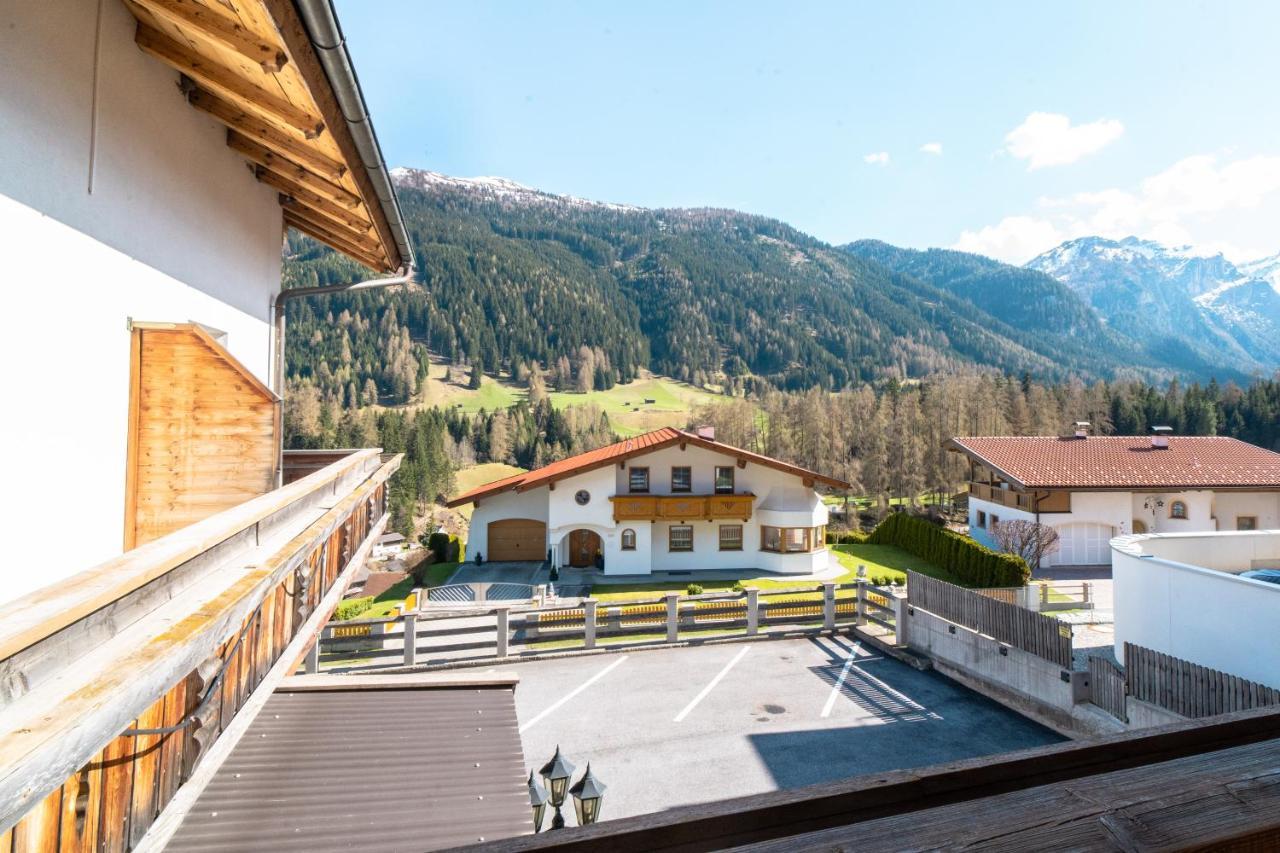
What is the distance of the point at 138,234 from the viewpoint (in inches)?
144

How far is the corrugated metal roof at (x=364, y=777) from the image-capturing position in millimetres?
3951

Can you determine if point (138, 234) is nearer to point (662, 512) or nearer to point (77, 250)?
point (77, 250)

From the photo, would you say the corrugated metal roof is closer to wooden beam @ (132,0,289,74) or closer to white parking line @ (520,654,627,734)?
wooden beam @ (132,0,289,74)

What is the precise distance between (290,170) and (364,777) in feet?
14.8

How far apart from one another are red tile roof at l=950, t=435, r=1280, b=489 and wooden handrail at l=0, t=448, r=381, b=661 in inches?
1269

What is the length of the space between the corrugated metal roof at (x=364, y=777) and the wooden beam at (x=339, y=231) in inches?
164

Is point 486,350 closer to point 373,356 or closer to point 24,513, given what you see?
point 373,356

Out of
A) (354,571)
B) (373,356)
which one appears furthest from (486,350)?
(354,571)

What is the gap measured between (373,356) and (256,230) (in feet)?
398

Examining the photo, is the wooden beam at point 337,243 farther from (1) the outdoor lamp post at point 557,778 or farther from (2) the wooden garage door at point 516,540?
(2) the wooden garage door at point 516,540

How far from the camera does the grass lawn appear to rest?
2455 centimetres

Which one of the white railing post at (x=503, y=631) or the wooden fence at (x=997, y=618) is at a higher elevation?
the wooden fence at (x=997, y=618)

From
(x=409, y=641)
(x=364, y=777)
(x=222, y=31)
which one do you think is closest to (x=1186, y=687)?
(x=364, y=777)

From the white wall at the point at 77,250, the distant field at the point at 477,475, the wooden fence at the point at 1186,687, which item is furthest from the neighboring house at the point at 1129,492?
the distant field at the point at 477,475
